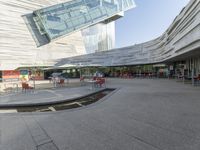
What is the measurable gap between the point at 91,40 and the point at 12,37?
90.3 ft

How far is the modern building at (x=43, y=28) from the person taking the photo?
3591 cm

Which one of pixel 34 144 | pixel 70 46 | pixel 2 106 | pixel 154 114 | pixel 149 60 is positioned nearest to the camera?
pixel 34 144

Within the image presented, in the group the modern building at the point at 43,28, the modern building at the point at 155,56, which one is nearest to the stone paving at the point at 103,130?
the modern building at the point at 155,56

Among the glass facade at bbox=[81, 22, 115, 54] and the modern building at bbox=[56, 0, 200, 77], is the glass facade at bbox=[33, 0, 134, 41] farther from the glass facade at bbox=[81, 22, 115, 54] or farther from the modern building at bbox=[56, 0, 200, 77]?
the glass facade at bbox=[81, 22, 115, 54]

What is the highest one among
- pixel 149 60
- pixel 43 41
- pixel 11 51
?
pixel 43 41

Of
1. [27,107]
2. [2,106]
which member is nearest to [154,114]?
[27,107]

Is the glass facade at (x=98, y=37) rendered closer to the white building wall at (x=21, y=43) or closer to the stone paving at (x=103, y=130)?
the white building wall at (x=21, y=43)

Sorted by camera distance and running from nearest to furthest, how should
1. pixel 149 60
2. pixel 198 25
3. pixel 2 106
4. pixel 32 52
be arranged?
pixel 2 106 → pixel 198 25 → pixel 149 60 → pixel 32 52

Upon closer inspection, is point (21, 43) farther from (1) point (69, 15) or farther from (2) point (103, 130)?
(2) point (103, 130)

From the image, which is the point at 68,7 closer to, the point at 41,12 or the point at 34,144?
the point at 41,12

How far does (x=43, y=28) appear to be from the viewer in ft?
133

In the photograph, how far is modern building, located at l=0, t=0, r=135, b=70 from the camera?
35.9 m

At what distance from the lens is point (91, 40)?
58.8 meters

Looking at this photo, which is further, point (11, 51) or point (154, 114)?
point (11, 51)
